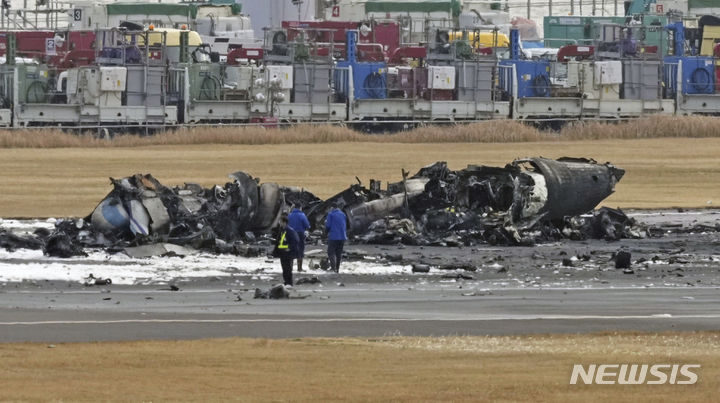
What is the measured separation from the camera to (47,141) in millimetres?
56750

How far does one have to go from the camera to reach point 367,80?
219 ft

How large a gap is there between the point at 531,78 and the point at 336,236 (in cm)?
4239

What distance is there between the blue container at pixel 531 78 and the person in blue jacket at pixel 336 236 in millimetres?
41429

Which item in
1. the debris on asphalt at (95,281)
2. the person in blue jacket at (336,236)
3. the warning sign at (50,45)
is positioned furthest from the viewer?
the warning sign at (50,45)

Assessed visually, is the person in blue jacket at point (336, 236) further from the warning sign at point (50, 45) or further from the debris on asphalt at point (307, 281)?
the warning sign at point (50, 45)

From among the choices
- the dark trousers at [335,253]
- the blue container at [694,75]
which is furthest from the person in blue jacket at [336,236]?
the blue container at [694,75]

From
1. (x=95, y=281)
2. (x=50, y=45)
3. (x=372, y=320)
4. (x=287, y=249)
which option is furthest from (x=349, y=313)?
(x=50, y=45)

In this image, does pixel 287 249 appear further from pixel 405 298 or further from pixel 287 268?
pixel 405 298

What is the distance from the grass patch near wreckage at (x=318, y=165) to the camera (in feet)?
139

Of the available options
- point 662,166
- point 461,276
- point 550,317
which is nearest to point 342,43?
point 662,166

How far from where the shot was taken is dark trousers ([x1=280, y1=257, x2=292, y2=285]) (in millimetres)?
24653

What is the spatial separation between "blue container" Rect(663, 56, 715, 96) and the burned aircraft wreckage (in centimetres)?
3529

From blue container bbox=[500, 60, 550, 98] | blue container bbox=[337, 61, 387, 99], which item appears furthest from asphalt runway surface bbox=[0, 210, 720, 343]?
blue container bbox=[500, 60, 550, 98]

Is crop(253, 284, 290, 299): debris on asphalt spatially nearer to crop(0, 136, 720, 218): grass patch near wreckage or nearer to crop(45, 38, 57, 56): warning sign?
crop(0, 136, 720, 218): grass patch near wreckage
